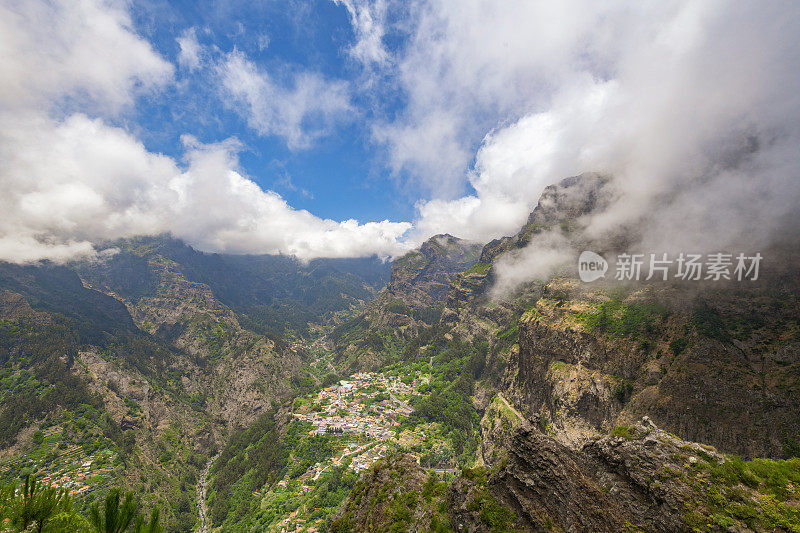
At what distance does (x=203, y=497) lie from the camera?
124m

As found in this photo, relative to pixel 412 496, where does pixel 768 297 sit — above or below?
above

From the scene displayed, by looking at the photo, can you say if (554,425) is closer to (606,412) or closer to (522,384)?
(606,412)

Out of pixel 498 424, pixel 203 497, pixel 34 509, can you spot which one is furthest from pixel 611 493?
pixel 203 497

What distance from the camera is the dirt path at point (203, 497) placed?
105325mm

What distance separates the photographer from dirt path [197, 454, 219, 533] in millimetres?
105325

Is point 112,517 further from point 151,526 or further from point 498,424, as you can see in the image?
point 498,424

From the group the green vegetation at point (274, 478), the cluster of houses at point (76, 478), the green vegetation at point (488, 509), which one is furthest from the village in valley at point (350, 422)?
the cluster of houses at point (76, 478)

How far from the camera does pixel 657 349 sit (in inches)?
2400

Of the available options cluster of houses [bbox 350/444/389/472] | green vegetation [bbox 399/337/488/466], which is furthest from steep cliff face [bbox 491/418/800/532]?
green vegetation [bbox 399/337/488/466]

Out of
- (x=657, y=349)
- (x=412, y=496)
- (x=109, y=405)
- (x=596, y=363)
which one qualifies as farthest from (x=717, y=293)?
(x=109, y=405)

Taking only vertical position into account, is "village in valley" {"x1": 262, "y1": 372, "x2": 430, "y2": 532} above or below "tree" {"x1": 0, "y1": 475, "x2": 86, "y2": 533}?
below

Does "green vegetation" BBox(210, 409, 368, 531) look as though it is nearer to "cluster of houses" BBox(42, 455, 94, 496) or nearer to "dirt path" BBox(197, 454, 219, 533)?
"dirt path" BBox(197, 454, 219, 533)

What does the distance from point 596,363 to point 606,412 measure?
1261 cm

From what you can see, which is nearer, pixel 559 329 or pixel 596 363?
pixel 596 363
